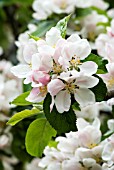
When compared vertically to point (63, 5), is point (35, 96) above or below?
below

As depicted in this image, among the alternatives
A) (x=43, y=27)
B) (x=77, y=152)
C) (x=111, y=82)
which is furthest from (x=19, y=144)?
(x=111, y=82)

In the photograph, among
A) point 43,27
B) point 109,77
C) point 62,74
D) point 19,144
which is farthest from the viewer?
point 19,144

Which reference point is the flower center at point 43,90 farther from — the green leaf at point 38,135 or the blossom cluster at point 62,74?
the green leaf at point 38,135

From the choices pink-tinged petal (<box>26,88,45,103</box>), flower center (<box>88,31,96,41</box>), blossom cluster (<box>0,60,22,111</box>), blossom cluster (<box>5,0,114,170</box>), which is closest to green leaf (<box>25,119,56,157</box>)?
blossom cluster (<box>5,0,114,170</box>)

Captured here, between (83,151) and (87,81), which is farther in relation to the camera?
(83,151)

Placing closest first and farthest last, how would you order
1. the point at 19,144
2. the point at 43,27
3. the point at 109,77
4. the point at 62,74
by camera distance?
the point at 62,74 < the point at 109,77 < the point at 43,27 < the point at 19,144

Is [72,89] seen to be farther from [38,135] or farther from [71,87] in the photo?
[38,135]

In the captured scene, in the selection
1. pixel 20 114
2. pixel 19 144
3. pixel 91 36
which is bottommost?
pixel 19 144
